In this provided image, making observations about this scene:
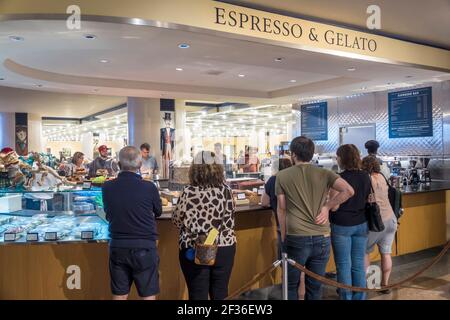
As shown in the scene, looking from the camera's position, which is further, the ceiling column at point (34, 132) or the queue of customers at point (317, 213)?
the ceiling column at point (34, 132)

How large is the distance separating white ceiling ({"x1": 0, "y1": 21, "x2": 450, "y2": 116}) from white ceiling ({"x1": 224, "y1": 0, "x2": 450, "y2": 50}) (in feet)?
1.41

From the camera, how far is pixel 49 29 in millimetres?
3953

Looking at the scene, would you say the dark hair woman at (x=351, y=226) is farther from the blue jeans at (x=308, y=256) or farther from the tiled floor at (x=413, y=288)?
the tiled floor at (x=413, y=288)

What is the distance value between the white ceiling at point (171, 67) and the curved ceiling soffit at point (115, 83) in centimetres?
2

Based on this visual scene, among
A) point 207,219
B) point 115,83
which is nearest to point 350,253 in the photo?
point 207,219

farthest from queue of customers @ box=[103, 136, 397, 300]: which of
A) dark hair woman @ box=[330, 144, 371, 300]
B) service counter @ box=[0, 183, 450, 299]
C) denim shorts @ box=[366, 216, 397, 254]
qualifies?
denim shorts @ box=[366, 216, 397, 254]

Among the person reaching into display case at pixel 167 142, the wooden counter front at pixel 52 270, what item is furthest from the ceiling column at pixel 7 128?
the wooden counter front at pixel 52 270

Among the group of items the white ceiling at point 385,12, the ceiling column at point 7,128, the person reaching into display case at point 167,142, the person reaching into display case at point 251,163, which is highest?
the white ceiling at point 385,12

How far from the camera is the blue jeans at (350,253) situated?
10.6 ft

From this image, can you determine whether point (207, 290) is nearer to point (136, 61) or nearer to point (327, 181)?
point (327, 181)

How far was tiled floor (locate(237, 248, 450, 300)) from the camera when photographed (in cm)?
396

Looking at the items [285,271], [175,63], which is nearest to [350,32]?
[175,63]

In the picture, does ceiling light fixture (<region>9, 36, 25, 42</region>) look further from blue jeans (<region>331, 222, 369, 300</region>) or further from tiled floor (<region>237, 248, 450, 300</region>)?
blue jeans (<region>331, 222, 369, 300</region>)
